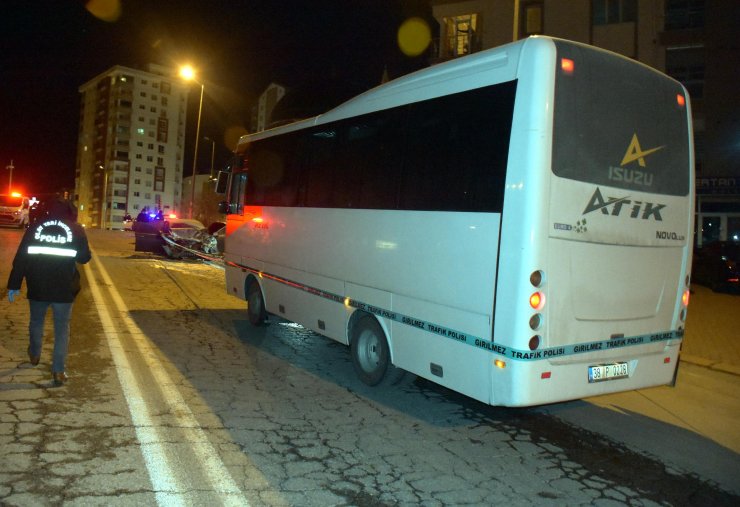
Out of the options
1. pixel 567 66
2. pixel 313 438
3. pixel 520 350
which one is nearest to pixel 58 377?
pixel 313 438

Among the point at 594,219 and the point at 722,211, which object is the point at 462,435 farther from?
the point at 722,211

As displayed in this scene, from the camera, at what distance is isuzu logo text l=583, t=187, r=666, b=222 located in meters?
4.89

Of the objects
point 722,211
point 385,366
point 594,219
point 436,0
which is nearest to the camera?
point 594,219

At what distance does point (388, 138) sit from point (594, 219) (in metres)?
2.41

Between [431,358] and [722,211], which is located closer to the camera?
[431,358]

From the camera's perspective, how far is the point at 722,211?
25812 mm

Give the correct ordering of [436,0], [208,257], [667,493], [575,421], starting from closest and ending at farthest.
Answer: [667,493]
[575,421]
[208,257]
[436,0]

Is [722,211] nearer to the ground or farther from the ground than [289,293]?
farther from the ground

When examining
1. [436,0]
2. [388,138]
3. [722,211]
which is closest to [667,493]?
[388,138]

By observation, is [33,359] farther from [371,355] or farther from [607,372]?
[607,372]

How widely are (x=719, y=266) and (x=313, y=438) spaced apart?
16752 millimetres

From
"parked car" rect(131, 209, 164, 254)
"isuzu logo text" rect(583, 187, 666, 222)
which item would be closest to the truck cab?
"parked car" rect(131, 209, 164, 254)

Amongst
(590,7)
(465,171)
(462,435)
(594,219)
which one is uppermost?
(590,7)

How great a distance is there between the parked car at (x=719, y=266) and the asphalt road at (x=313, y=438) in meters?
11.2
